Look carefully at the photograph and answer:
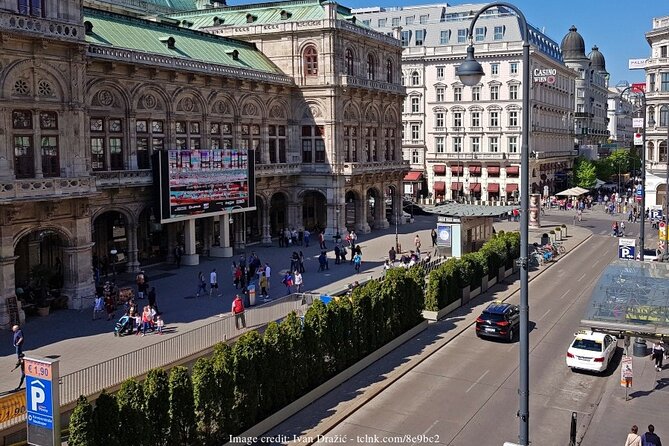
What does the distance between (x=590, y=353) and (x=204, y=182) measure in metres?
28.0

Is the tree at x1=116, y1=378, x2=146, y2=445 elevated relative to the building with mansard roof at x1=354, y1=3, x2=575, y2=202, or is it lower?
lower

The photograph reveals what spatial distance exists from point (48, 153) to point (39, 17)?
6393mm

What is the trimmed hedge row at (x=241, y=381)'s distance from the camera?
17578 millimetres

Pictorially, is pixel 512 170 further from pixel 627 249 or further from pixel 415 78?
pixel 627 249

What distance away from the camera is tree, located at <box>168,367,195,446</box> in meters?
19.0

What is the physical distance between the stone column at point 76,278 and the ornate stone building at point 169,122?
0.23 feet

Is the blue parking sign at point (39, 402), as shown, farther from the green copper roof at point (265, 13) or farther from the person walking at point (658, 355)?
the green copper roof at point (265, 13)

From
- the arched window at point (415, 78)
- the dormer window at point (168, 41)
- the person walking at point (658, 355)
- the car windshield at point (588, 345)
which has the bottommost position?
the person walking at point (658, 355)

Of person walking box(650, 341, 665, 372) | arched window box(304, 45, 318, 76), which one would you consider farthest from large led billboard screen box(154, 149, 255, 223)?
person walking box(650, 341, 665, 372)

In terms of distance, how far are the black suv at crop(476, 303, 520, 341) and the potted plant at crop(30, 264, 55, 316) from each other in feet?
66.9

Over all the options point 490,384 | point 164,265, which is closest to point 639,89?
point 490,384

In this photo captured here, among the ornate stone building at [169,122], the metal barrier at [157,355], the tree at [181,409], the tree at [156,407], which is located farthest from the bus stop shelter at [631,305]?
the ornate stone building at [169,122]

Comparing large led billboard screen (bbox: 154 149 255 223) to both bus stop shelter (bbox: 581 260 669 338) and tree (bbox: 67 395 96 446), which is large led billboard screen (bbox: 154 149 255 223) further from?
bus stop shelter (bbox: 581 260 669 338)

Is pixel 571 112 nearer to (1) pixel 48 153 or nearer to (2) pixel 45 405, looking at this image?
(1) pixel 48 153
